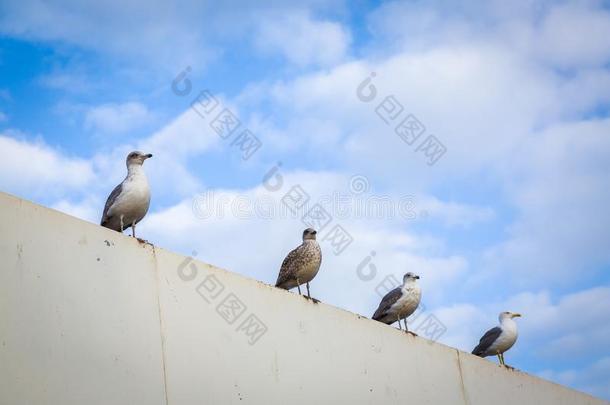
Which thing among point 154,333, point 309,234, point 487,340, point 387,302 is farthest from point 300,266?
point 487,340

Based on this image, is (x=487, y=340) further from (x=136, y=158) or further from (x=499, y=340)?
(x=136, y=158)

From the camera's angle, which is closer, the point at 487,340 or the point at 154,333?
the point at 154,333

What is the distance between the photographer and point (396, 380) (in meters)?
11.7

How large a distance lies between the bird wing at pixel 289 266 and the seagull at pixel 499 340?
5873 mm

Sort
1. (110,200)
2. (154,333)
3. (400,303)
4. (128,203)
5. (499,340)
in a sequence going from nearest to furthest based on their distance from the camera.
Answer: (154,333), (128,203), (110,200), (400,303), (499,340)

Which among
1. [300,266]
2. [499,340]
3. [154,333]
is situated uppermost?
[300,266]

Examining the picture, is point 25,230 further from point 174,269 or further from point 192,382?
point 192,382

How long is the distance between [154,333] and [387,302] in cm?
800

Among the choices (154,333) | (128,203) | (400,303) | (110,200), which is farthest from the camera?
(400,303)

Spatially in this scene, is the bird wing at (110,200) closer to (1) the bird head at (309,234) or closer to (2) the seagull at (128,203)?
(2) the seagull at (128,203)

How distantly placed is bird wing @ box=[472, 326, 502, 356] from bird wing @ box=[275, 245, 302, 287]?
585 centimetres

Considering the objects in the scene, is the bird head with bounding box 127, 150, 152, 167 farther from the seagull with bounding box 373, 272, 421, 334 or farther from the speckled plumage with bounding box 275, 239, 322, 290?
the seagull with bounding box 373, 272, 421, 334

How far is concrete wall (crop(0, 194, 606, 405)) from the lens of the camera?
781 cm

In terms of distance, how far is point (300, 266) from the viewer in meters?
13.9
